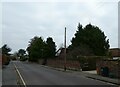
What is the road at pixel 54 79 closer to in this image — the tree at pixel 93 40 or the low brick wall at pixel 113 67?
the low brick wall at pixel 113 67

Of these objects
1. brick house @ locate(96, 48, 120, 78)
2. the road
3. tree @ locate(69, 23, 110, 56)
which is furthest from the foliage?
the road

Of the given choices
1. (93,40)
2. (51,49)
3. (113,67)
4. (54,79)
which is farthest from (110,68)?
(51,49)

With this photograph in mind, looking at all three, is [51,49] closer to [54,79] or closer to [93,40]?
[93,40]

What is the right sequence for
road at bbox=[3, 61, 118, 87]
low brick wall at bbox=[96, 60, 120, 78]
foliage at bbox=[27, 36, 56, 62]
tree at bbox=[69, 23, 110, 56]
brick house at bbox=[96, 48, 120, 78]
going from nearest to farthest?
road at bbox=[3, 61, 118, 87], low brick wall at bbox=[96, 60, 120, 78], brick house at bbox=[96, 48, 120, 78], tree at bbox=[69, 23, 110, 56], foliage at bbox=[27, 36, 56, 62]

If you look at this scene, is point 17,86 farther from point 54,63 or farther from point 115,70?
point 54,63

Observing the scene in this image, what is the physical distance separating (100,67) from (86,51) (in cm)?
3338

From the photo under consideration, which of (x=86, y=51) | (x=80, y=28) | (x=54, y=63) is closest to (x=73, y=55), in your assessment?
(x=86, y=51)

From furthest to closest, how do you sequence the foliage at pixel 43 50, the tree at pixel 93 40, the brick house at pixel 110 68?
the foliage at pixel 43 50 → the tree at pixel 93 40 → the brick house at pixel 110 68

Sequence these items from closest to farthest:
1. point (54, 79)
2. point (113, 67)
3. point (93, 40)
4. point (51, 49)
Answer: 1. point (54, 79)
2. point (113, 67)
3. point (93, 40)
4. point (51, 49)

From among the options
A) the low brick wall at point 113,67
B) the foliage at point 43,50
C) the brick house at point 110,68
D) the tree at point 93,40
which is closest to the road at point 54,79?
the brick house at point 110,68

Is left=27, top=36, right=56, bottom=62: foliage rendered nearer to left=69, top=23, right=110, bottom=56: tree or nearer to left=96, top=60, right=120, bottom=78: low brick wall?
left=69, top=23, right=110, bottom=56: tree

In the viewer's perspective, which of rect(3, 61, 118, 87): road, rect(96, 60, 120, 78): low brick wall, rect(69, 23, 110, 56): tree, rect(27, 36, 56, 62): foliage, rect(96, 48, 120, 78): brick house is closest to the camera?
rect(3, 61, 118, 87): road

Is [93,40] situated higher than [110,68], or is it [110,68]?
[93,40]

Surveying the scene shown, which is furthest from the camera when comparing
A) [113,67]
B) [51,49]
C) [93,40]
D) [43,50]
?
[43,50]
